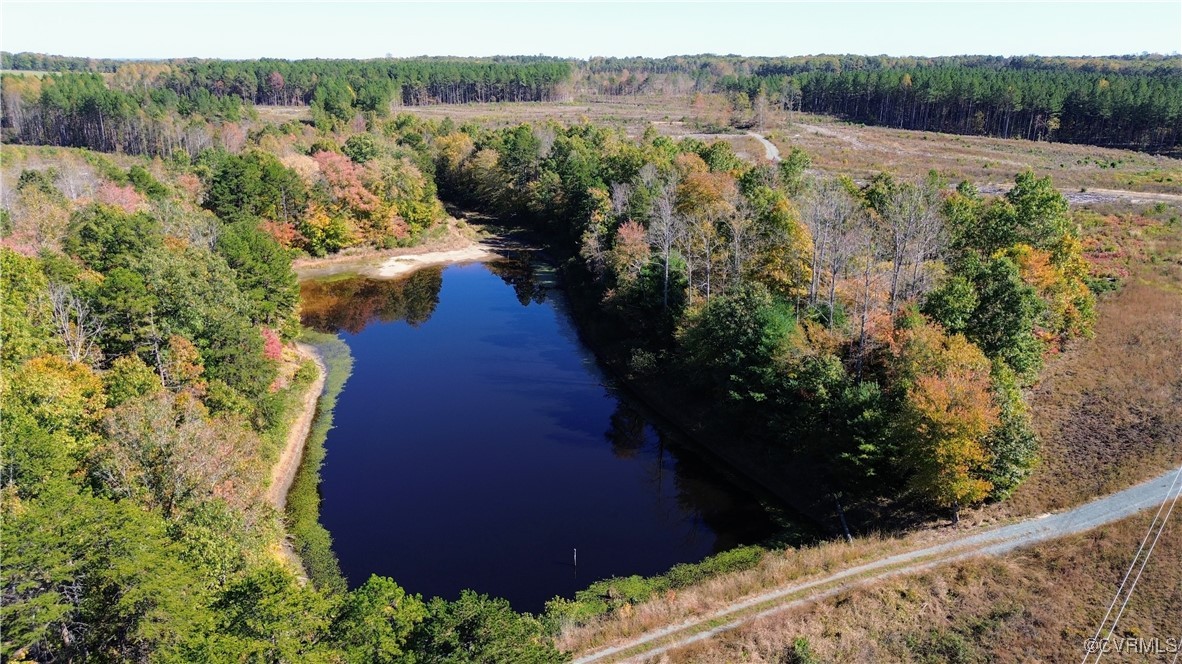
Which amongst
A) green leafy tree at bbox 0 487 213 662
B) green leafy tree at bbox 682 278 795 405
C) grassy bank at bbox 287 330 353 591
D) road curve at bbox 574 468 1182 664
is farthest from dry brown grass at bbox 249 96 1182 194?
green leafy tree at bbox 0 487 213 662

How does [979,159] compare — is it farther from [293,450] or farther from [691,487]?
[293,450]

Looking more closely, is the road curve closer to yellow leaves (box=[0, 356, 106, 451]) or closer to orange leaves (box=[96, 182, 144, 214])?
yellow leaves (box=[0, 356, 106, 451])

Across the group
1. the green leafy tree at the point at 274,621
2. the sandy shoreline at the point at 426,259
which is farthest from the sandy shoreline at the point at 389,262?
the green leafy tree at the point at 274,621

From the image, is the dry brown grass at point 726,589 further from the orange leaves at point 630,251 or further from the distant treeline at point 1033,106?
the distant treeline at point 1033,106

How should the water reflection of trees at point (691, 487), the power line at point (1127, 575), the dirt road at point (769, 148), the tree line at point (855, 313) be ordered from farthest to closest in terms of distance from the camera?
the dirt road at point (769, 148), the water reflection of trees at point (691, 487), the tree line at point (855, 313), the power line at point (1127, 575)

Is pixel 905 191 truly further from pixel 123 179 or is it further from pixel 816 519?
pixel 123 179
